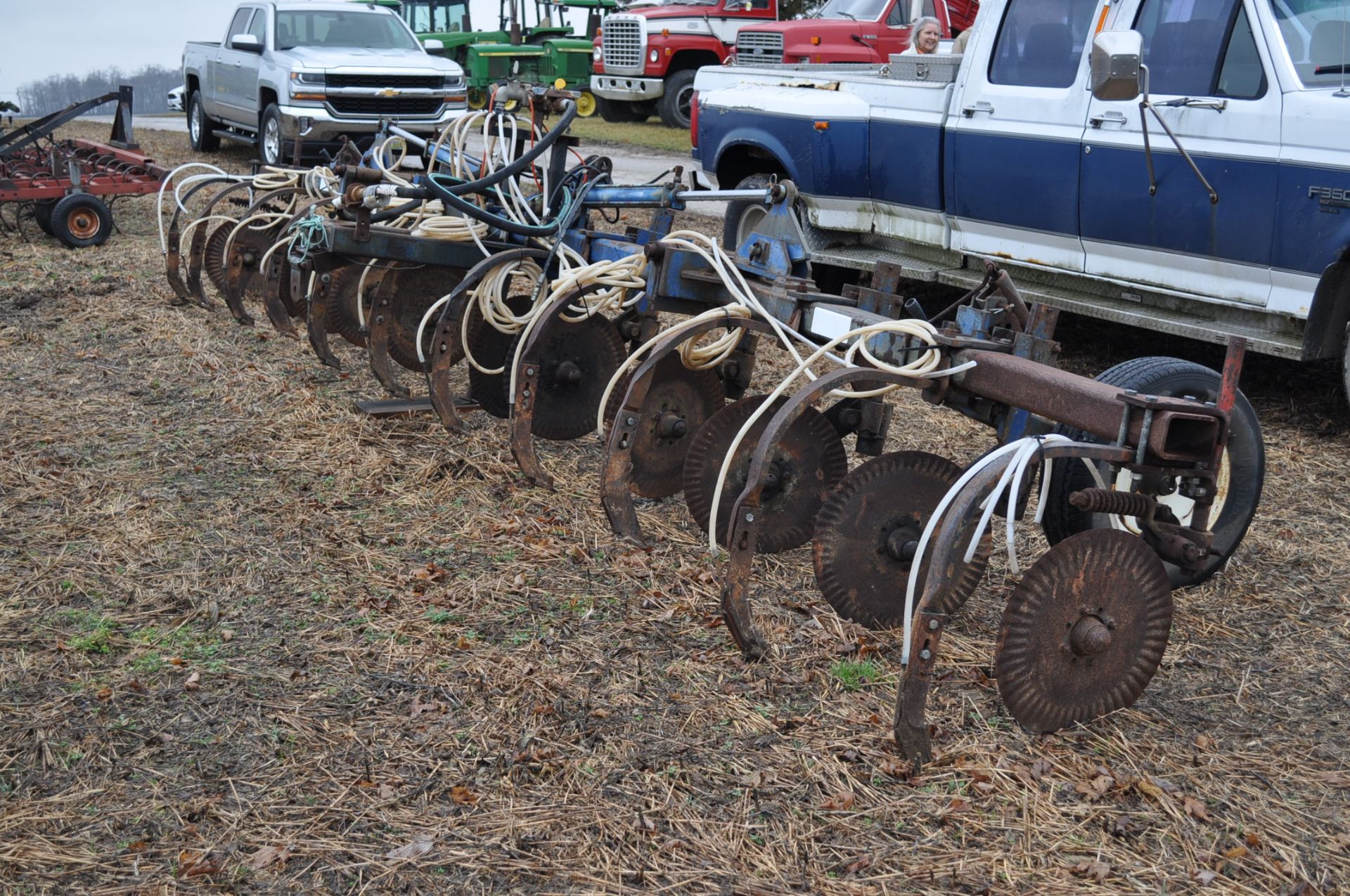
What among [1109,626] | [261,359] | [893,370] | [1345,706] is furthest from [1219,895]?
[261,359]

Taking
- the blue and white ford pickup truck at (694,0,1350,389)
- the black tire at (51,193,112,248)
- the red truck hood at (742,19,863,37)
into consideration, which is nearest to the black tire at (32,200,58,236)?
the black tire at (51,193,112,248)

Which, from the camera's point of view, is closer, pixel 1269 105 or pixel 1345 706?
pixel 1345 706

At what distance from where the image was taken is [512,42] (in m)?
23.2

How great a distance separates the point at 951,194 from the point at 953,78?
0.67 m

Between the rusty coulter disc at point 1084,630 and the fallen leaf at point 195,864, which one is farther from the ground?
the rusty coulter disc at point 1084,630

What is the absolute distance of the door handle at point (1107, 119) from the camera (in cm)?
590

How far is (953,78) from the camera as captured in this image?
22.4ft

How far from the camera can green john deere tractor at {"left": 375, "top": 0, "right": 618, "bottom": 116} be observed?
892 inches

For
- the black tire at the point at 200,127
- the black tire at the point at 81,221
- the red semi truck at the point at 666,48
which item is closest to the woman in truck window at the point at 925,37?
the black tire at the point at 81,221

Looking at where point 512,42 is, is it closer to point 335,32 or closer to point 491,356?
point 335,32

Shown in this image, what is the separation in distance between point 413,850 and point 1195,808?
6.12ft

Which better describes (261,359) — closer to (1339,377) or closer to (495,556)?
(495,556)

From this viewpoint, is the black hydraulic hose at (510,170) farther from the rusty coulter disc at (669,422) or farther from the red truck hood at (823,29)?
the red truck hood at (823,29)

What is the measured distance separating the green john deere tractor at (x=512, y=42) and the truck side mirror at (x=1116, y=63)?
18.1 m
